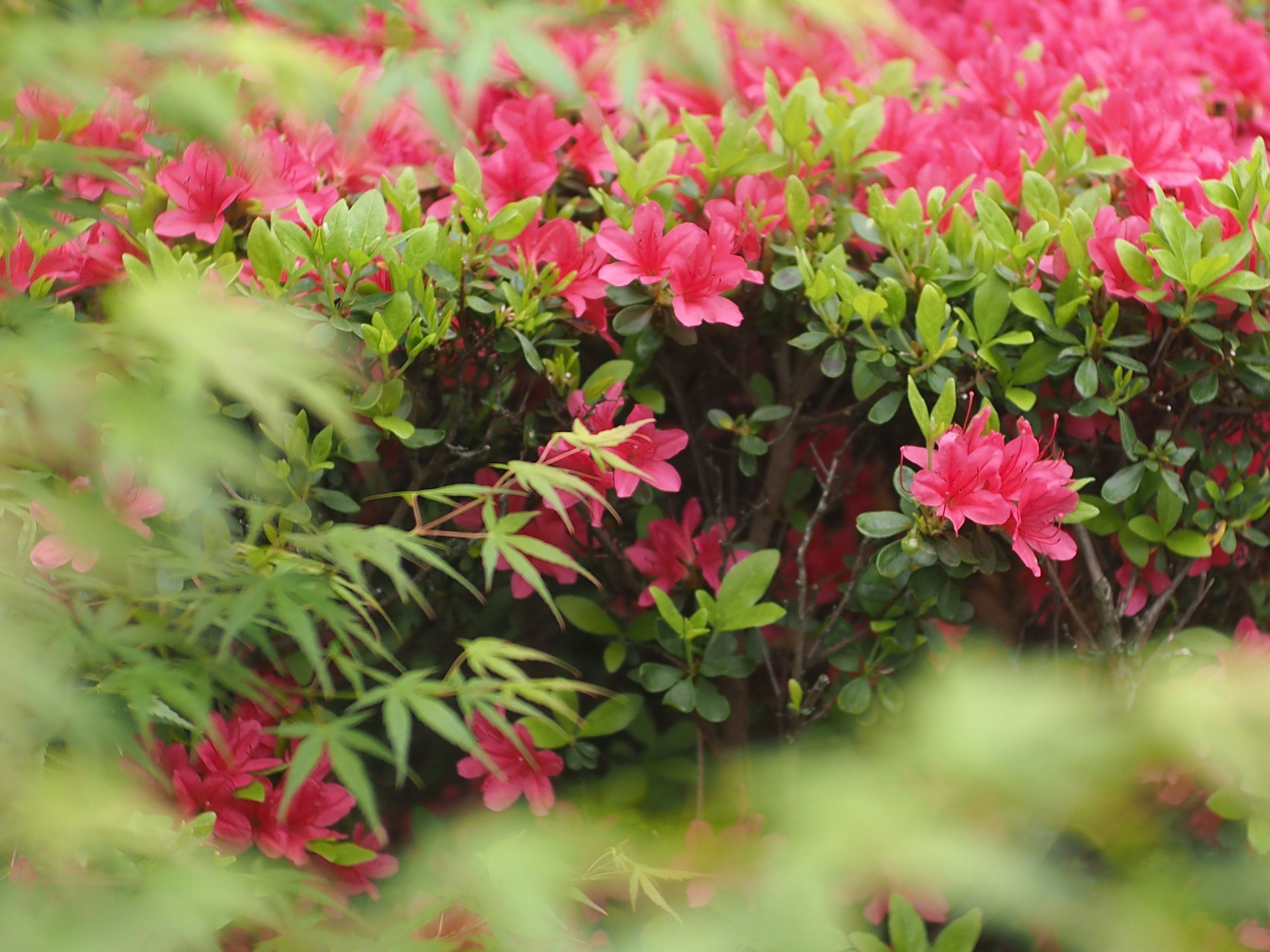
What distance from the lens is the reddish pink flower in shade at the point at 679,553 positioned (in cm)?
157

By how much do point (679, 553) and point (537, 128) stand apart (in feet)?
2.32

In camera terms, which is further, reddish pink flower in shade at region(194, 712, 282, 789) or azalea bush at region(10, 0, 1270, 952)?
reddish pink flower in shade at region(194, 712, 282, 789)

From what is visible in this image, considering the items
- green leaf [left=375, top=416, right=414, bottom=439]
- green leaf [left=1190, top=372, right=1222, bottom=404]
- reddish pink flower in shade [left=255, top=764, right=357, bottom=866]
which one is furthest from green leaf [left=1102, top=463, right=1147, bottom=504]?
reddish pink flower in shade [left=255, top=764, right=357, bottom=866]

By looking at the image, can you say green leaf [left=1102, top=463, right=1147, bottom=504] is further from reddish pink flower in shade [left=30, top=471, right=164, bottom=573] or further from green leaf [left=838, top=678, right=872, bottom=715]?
reddish pink flower in shade [left=30, top=471, right=164, bottom=573]

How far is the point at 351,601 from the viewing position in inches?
41.3

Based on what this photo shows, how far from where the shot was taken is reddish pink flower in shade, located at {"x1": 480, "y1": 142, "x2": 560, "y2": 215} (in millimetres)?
1564

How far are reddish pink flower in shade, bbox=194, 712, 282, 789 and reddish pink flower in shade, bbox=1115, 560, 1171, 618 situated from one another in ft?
4.20

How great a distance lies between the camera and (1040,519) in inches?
50.5

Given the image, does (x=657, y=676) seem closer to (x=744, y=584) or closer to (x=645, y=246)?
(x=744, y=584)

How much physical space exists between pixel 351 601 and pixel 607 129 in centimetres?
79

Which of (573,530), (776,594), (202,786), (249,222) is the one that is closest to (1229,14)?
(776,594)

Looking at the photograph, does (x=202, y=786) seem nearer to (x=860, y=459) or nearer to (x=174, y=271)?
(x=174, y=271)

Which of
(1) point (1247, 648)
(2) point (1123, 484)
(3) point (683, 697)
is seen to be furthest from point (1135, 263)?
(3) point (683, 697)

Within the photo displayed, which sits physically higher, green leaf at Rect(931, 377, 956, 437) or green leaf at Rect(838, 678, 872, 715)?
green leaf at Rect(931, 377, 956, 437)
